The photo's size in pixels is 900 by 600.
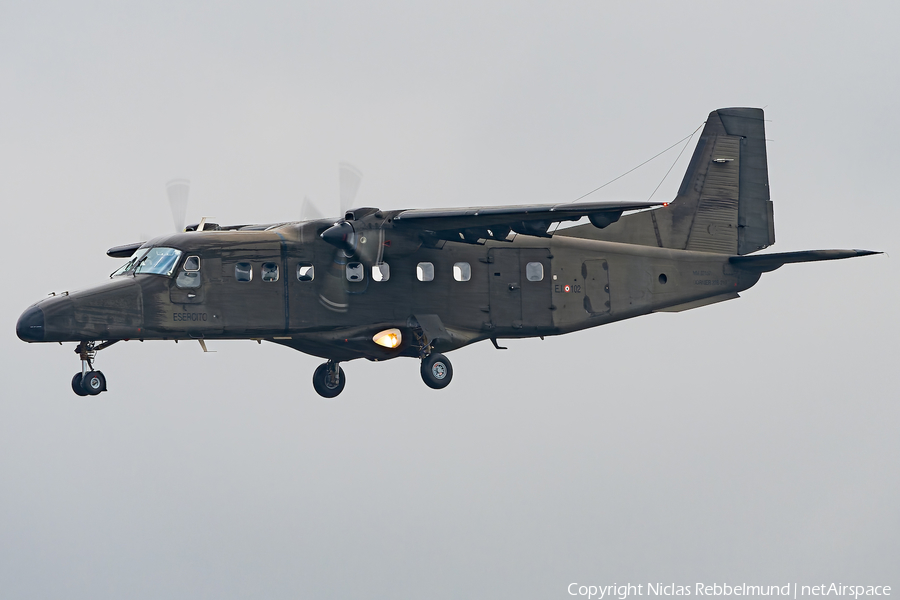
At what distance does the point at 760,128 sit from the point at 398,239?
9.97 m

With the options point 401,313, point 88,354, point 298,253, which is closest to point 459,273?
point 401,313

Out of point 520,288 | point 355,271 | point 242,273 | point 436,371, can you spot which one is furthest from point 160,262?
point 520,288

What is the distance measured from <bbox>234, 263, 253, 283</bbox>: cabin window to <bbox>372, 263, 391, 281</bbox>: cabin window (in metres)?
2.44

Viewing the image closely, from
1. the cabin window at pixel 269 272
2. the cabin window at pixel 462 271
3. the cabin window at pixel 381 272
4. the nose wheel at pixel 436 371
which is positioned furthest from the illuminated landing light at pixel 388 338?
the cabin window at pixel 269 272

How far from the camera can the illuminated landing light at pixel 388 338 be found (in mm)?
24609

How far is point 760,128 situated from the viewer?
29.1 meters

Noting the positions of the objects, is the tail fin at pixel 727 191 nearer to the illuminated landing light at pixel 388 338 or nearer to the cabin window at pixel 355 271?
the illuminated landing light at pixel 388 338

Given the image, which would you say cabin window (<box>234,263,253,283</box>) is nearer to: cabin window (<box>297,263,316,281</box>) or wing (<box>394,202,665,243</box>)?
cabin window (<box>297,263,316,281</box>)

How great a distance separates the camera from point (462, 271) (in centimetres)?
2530

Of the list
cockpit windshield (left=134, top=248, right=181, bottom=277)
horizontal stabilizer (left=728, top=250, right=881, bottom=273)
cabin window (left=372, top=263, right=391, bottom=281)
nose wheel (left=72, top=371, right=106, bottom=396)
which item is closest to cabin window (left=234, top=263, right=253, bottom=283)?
cockpit windshield (left=134, top=248, right=181, bottom=277)

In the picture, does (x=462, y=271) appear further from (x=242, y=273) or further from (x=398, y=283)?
(x=242, y=273)

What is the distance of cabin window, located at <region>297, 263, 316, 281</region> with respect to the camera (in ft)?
79.4

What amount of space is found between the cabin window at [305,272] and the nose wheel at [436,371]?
9.50ft

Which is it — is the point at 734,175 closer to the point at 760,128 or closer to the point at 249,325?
the point at 760,128
